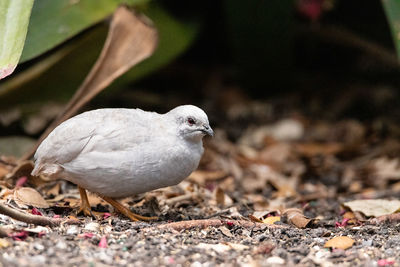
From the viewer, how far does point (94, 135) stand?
3.54m

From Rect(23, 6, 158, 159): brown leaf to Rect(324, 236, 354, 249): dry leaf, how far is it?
6.50 feet

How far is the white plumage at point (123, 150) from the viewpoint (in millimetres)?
3461

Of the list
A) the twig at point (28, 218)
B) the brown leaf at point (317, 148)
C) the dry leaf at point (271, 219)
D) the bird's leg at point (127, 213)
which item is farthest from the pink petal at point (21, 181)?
the brown leaf at point (317, 148)

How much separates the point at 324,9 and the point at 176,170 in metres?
3.74

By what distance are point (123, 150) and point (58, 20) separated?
5.24ft

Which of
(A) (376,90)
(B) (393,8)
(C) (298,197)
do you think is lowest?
(C) (298,197)

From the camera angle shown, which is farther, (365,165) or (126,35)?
(365,165)

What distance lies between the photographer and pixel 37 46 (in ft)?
14.9

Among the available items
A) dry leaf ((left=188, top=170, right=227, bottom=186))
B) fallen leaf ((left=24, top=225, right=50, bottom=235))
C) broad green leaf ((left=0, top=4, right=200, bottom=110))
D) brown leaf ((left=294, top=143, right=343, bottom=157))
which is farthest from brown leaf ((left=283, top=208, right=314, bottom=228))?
brown leaf ((left=294, top=143, right=343, bottom=157))

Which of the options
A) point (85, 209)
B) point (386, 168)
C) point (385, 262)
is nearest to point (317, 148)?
point (386, 168)

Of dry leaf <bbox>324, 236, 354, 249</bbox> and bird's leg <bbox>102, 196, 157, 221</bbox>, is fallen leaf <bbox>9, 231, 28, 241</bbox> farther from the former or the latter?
dry leaf <bbox>324, 236, 354, 249</bbox>

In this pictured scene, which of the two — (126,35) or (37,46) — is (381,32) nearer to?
(126,35)

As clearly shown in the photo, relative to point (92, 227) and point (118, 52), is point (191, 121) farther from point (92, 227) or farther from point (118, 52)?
point (118, 52)

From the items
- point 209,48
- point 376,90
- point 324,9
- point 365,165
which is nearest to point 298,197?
point 365,165
